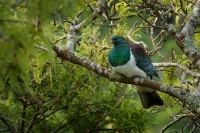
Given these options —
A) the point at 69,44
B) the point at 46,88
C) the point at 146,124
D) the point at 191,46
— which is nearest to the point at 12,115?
the point at 46,88

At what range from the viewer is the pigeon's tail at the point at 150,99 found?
504 centimetres

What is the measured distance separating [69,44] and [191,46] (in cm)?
100

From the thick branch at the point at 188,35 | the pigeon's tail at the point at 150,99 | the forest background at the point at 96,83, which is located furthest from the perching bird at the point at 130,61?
the thick branch at the point at 188,35

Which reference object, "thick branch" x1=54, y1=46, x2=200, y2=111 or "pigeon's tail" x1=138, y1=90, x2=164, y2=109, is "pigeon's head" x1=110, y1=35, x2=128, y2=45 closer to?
"pigeon's tail" x1=138, y1=90, x2=164, y2=109

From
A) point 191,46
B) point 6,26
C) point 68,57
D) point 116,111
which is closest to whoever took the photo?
point 6,26

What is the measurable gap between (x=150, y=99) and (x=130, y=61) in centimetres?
50

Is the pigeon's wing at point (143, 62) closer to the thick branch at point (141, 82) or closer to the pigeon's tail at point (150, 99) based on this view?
the pigeon's tail at point (150, 99)

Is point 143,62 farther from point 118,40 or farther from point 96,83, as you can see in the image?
point 96,83

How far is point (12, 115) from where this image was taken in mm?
4805

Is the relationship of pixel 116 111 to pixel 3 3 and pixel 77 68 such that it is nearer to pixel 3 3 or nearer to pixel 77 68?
pixel 77 68

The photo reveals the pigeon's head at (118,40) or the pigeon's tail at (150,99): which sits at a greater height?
the pigeon's head at (118,40)

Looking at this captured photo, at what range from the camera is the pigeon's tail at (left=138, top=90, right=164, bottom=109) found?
16.5 feet

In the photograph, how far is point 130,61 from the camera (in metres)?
4.79

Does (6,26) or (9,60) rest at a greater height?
(6,26)
